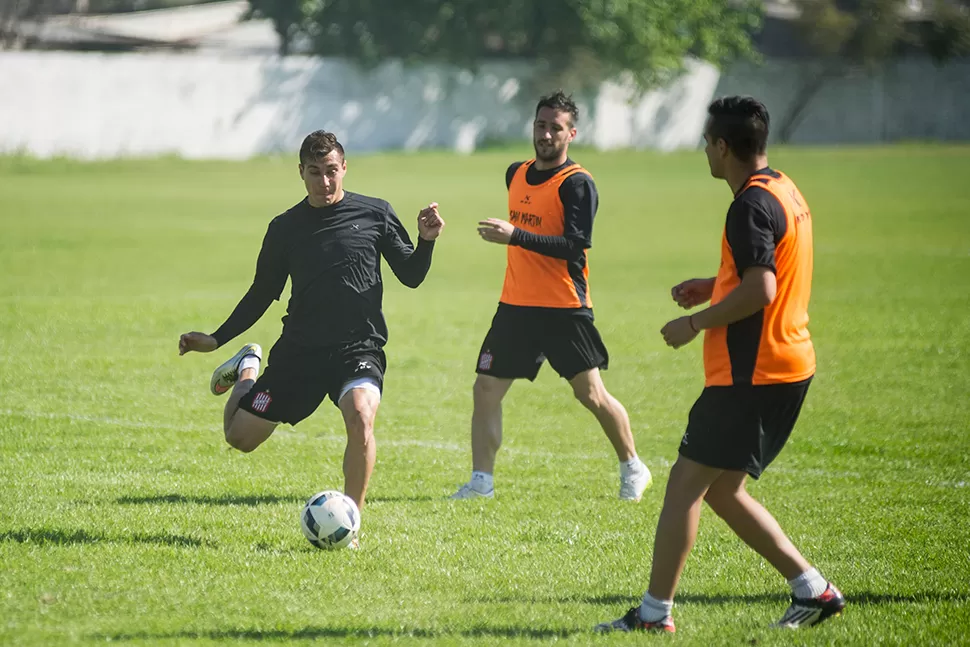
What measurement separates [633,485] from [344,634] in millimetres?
3082

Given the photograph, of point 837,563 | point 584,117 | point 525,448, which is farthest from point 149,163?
point 837,563

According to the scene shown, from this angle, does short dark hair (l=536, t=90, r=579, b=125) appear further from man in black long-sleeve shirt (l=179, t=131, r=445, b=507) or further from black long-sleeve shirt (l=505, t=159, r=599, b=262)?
man in black long-sleeve shirt (l=179, t=131, r=445, b=507)

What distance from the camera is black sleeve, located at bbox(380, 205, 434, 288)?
22.9 feet

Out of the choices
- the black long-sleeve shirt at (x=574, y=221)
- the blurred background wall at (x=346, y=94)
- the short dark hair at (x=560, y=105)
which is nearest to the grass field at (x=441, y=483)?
the black long-sleeve shirt at (x=574, y=221)

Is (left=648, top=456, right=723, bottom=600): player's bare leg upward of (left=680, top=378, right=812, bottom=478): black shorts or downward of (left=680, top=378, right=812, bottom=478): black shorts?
downward

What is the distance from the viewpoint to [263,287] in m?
7.00

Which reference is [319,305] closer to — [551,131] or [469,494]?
[469,494]

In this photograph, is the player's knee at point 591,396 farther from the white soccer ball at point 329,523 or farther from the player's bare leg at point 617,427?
the white soccer ball at point 329,523

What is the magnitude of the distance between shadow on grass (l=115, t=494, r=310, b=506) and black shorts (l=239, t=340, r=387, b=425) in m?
0.81

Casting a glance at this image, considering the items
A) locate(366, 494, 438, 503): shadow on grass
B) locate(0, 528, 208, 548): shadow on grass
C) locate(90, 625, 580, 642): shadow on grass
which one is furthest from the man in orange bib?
locate(90, 625, 580, 642): shadow on grass

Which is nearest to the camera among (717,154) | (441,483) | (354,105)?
(717,154)

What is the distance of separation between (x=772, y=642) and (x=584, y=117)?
183 ft

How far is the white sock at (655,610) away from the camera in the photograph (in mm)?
5184

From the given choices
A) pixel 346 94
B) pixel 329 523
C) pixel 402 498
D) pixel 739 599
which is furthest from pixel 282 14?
pixel 739 599
